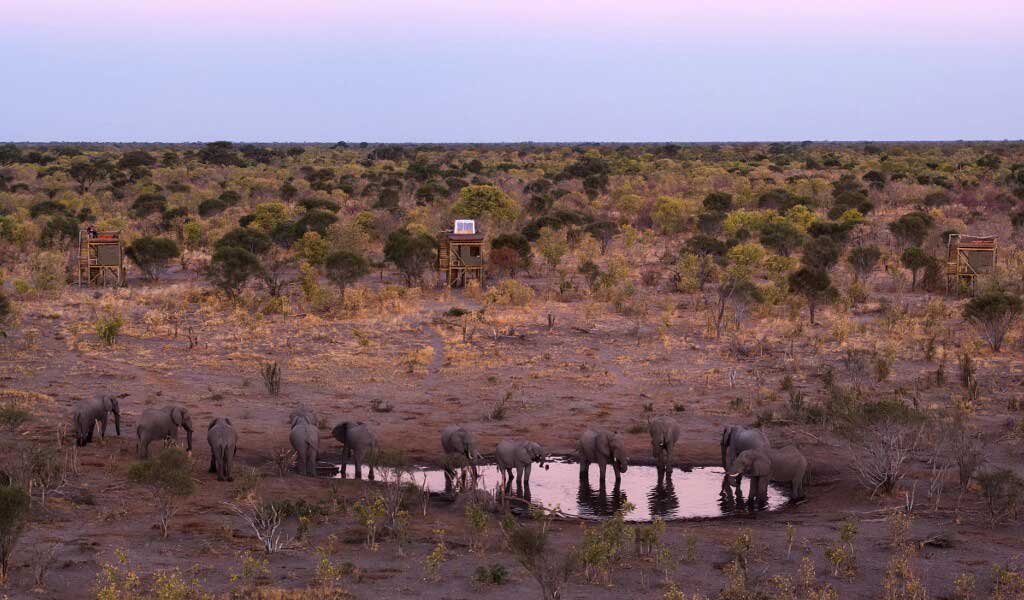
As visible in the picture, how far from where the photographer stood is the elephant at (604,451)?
50.5 ft

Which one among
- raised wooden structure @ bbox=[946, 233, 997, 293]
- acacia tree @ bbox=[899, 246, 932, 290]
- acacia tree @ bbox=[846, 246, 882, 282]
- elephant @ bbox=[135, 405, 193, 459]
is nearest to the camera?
elephant @ bbox=[135, 405, 193, 459]

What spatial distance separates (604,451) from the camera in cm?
1545

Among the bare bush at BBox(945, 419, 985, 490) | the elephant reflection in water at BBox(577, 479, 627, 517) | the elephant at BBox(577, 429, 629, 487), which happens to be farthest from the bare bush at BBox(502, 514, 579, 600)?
the bare bush at BBox(945, 419, 985, 490)

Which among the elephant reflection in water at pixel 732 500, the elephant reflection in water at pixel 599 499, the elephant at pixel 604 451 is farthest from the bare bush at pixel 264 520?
the elephant reflection in water at pixel 732 500

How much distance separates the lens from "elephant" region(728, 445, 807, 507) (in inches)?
571

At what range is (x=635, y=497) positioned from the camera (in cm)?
1522

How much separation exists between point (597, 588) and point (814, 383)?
37.7ft

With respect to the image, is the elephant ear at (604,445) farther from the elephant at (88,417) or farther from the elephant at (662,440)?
the elephant at (88,417)

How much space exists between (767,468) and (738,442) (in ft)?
3.61

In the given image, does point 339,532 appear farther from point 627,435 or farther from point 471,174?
point 471,174

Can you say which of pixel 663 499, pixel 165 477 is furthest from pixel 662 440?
pixel 165 477

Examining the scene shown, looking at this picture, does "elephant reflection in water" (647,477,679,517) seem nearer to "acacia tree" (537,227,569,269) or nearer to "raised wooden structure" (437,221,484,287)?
"raised wooden structure" (437,221,484,287)

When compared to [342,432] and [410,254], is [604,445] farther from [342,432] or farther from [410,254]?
[410,254]

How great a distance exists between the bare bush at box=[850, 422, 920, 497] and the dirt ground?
0.83 feet
